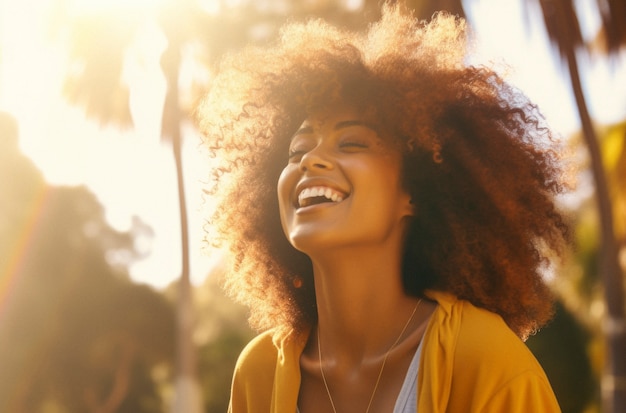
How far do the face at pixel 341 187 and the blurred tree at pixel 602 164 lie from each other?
7.56 metres

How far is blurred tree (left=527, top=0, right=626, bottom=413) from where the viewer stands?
34.6ft

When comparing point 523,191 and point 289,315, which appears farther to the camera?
point 289,315

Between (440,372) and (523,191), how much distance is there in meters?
0.97

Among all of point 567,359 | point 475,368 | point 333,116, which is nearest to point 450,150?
point 333,116

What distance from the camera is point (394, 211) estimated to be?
3756mm

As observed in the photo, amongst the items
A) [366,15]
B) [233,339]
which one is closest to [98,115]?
[366,15]

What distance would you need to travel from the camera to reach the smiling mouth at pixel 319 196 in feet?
11.7

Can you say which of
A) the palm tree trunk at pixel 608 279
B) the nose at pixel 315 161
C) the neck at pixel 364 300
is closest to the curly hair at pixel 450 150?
the neck at pixel 364 300

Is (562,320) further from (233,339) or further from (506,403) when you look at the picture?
(506,403)

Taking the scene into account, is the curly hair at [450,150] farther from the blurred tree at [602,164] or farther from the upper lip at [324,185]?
the blurred tree at [602,164]

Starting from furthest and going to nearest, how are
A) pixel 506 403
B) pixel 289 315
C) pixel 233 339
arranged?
pixel 233 339 < pixel 289 315 < pixel 506 403

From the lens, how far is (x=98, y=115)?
16.1m

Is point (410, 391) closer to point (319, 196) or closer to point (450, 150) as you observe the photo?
point (319, 196)

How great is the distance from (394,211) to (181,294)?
12.1m
